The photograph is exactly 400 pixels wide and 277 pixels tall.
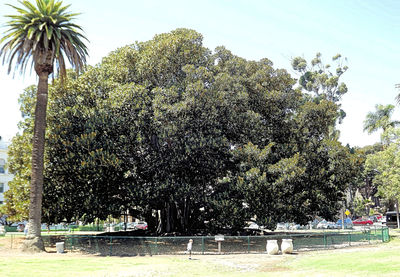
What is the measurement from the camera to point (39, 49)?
30000 millimetres

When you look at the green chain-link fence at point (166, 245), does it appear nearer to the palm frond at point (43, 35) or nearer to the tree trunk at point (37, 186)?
the tree trunk at point (37, 186)

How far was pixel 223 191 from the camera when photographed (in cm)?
3512

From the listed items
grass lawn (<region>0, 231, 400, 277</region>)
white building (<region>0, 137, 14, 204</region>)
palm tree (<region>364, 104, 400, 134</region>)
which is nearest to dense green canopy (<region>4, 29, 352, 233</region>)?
grass lawn (<region>0, 231, 400, 277</region>)

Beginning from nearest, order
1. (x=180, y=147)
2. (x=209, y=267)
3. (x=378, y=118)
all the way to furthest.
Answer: (x=209, y=267)
(x=180, y=147)
(x=378, y=118)

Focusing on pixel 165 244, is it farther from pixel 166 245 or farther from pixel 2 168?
pixel 2 168

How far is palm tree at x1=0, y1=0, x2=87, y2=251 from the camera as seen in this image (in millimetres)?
28562

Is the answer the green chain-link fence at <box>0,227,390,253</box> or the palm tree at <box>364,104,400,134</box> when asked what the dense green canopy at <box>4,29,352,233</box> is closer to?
the green chain-link fence at <box>0,227,390,253</box>

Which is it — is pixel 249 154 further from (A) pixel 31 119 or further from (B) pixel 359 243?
(A) pixel 31 119

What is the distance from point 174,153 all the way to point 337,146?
16318 mm

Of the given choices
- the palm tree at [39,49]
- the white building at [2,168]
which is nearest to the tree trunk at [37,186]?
the palm tree at [39,49]

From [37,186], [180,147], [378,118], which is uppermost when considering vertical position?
[378,118]

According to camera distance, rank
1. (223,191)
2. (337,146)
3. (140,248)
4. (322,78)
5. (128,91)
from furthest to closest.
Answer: (322,78), (337,146), (223,191), (128,91), (140,248)

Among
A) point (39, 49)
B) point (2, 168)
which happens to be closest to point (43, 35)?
point (39, 49)

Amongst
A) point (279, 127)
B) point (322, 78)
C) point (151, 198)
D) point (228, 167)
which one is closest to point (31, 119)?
point (151, 198)
